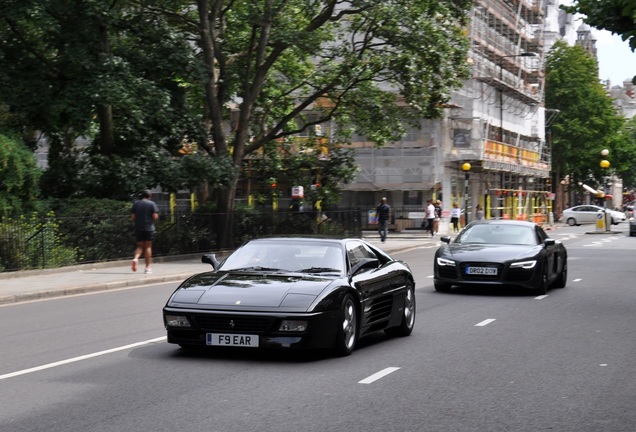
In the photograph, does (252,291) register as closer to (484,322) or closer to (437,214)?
(484,322)

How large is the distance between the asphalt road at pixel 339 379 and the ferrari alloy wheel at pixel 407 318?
193 mm

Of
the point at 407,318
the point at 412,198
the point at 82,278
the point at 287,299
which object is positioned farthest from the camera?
the point at 412,198

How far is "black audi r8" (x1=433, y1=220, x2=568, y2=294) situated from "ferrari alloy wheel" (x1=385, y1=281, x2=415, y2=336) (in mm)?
6073

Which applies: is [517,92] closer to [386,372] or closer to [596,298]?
[596,298]

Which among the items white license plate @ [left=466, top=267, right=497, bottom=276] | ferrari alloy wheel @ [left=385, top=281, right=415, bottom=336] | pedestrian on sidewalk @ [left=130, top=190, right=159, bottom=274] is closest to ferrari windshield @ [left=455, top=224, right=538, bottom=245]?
white license plate @ [left=466, top=267, right=497, bottom=276]

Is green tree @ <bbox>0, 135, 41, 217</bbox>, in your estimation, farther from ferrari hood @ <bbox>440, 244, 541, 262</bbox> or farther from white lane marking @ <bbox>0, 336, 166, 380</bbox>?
white lane marking @ <bbox>0, 336, 166, 380</bbox>

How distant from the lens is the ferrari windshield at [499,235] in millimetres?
20359

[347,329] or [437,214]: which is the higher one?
[437,214]

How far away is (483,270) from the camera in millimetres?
19359

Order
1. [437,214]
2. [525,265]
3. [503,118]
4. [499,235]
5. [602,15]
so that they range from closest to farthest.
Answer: [525,265]
[499,235]
[602,15]
[437,214]
[503,118]

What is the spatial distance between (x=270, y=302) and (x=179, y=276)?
47.7ft

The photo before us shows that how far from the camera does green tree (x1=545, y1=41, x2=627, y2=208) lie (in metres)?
94.6

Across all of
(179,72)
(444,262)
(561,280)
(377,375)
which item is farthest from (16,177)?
(377,375)

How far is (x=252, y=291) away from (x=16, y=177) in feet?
53.6
